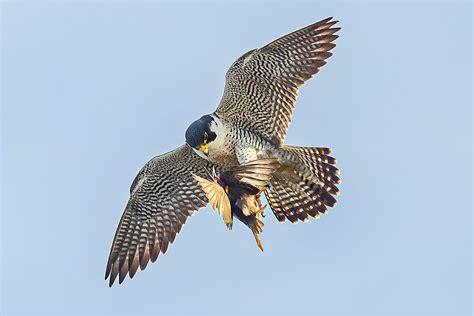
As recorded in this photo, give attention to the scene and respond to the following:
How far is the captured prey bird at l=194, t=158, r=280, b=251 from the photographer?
9445 mm

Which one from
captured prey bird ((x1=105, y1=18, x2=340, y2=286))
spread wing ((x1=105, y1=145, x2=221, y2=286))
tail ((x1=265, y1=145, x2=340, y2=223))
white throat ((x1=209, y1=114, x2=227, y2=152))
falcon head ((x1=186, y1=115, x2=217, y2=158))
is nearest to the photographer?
falcon head ((x1=186, y1=115, x2=217, y2=158))

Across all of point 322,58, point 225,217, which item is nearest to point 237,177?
point 225,217

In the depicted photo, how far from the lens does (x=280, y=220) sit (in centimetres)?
1107

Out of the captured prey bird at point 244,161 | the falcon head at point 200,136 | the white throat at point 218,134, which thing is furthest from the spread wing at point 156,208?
the falcon head at point 200,136

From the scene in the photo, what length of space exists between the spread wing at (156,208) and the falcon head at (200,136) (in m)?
0.73

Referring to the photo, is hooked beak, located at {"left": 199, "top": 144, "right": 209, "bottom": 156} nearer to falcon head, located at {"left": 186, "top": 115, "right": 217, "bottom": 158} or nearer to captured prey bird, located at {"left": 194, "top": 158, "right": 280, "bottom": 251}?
falcon head, located at {"left": 186, "top": 115, "right": 217, "bottom": 158}

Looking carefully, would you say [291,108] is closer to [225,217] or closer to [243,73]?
[243,73]

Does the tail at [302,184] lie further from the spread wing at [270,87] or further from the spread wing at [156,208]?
the spread wing at [156,208]

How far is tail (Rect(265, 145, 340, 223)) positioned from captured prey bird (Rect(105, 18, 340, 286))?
0.04 feet

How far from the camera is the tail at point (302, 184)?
34.8 feet

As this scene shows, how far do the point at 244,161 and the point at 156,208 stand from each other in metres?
1.50

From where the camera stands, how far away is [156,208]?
11117mm

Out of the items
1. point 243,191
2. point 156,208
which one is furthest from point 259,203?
point 156,208

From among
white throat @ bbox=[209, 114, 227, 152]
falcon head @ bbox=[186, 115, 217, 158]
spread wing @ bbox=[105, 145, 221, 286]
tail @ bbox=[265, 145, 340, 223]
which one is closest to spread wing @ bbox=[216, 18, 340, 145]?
white throat @ bbox=[209, 114, 227, 152]
